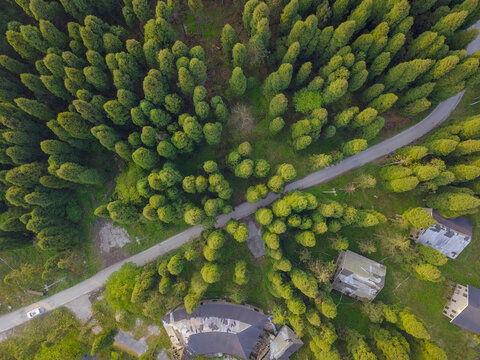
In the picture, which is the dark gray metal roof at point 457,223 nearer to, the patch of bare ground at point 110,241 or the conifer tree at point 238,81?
the conifer tree at point 238,81

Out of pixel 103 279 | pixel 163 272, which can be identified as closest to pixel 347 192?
pixel 163 272

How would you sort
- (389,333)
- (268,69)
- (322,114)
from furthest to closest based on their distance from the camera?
1. (268,69)
2. (389,333)
3. (322,114)

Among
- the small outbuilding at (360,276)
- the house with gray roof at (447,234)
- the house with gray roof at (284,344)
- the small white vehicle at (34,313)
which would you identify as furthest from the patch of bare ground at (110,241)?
the house with gray roof at (447,234)

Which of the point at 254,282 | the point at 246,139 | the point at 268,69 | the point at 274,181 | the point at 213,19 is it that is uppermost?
the point at 213,19

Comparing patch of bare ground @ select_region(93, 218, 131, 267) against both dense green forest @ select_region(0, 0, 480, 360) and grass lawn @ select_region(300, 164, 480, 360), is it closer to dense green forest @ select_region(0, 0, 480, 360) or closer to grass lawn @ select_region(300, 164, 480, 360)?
dense green forest @ select_region(0, 0, 480, 360)

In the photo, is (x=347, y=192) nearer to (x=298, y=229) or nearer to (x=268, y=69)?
(x=298, y=229)
